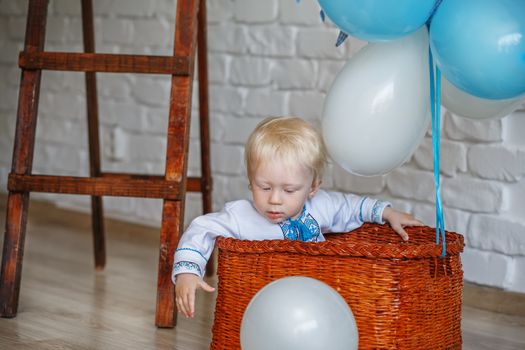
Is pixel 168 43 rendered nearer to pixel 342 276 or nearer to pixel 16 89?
pixel 16 89

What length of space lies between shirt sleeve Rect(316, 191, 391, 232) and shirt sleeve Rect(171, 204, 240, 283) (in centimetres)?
23

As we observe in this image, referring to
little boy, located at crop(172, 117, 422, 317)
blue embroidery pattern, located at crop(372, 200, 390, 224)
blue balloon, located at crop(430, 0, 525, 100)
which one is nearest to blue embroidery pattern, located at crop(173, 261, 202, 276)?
little boy, located at crop(172, 117, 422, 317)

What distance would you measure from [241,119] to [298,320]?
151 centimetres

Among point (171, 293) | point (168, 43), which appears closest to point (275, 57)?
point (168, 43)

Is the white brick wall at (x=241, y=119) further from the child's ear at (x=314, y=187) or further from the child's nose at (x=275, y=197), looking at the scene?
the child's nose at (x=275, y=197)

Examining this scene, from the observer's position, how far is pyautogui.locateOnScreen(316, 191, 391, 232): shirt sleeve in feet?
6.37

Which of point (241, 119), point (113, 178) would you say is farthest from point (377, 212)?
point (241, 119)

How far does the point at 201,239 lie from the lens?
1.74 m

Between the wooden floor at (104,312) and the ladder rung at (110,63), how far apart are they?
0.54 meters

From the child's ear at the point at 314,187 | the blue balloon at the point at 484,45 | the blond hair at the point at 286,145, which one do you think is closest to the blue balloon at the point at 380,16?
the blue balloon at the point at 484,45

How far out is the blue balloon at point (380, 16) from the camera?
1400 millimetres

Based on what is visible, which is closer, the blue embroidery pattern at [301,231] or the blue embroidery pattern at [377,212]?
the blue embroidery pattern at [301,231]

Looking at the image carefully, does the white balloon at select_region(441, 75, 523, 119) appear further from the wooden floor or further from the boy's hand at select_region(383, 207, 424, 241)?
the wooden floor

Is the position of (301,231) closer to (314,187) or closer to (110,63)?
(314,187)
